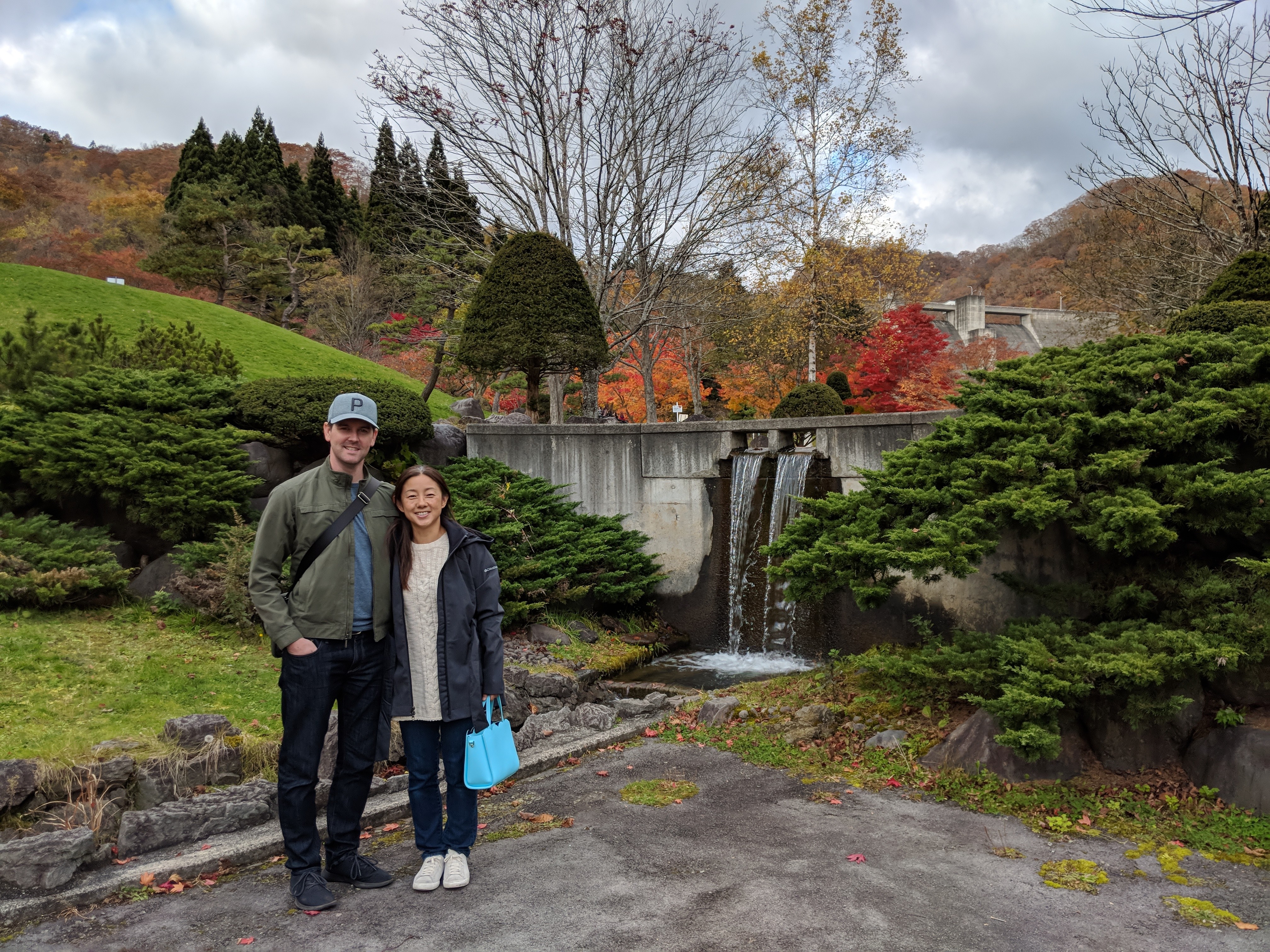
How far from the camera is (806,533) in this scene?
5898mm

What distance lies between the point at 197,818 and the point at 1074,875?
13.5ft

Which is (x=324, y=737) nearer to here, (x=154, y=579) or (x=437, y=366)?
(x=154, y=579)

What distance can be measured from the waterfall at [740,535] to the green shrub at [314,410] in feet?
14.1

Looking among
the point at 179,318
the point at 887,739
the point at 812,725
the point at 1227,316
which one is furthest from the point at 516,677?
the point at 179,318

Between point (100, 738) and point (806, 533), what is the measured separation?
485 cm

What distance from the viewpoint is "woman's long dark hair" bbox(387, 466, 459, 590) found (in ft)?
11.2

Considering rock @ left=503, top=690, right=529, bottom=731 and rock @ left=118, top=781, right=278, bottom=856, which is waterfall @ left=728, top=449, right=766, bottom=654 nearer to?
rock @ left=503, top=690, right=529, bottom=731

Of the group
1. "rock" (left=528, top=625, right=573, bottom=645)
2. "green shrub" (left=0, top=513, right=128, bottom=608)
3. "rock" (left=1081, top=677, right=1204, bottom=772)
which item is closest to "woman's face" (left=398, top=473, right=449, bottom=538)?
"rock" (left=1081, top=677, right=1204, bottom=772)

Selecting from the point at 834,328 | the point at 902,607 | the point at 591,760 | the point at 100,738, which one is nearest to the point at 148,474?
the point at 100,738

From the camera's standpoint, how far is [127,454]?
320 inches

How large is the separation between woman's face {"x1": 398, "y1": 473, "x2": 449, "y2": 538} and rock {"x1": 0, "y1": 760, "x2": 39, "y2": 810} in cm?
261

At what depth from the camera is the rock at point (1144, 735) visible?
441 centimetres

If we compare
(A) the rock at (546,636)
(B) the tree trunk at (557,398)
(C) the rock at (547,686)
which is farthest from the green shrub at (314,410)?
(B) the tree trunk at (557,398)

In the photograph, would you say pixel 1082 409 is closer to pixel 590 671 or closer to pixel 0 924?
pixel 590 671
